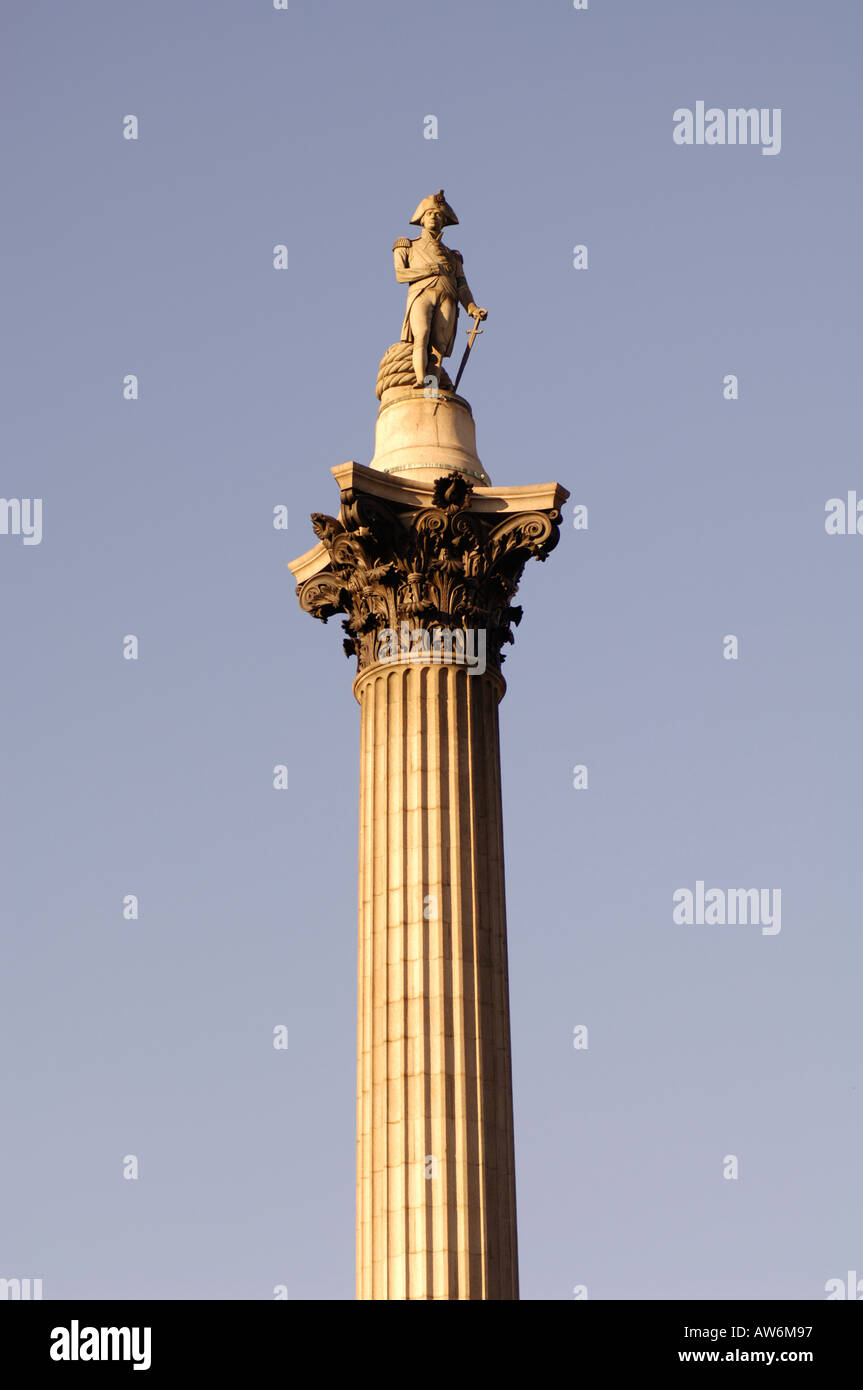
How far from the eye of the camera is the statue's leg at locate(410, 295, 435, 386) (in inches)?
1900

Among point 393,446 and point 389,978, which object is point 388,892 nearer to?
point 389,978

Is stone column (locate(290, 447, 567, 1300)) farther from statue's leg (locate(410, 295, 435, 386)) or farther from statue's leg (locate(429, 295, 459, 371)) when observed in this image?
statue's leg (locate(429, 295, 459, 371))

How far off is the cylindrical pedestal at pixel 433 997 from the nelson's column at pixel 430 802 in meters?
0.03

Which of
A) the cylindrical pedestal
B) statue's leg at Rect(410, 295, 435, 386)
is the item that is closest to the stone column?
the cylindrical pedestal

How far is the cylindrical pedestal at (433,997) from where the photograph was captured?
40625 millimetres

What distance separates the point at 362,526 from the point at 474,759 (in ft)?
15.1

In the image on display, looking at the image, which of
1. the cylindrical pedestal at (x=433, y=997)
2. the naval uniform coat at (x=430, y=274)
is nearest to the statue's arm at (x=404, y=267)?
the naval uniform coat at (x=430, y=274)

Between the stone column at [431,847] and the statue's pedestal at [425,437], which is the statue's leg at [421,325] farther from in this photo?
the stone column at [431,847]
